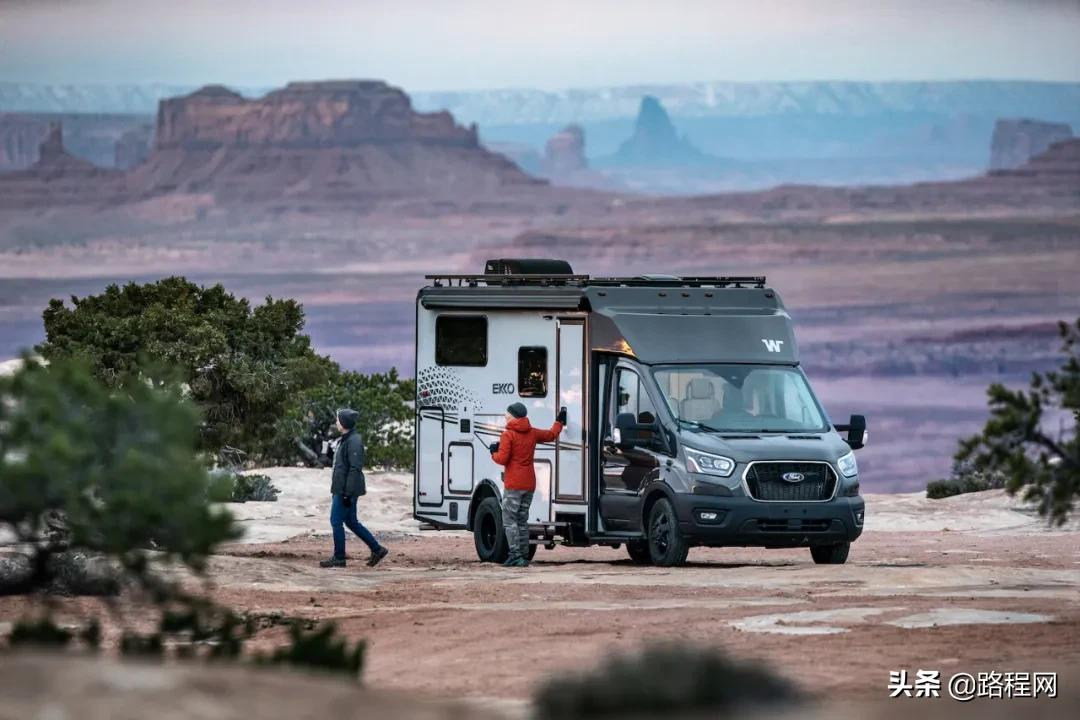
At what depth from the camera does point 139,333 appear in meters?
32.1

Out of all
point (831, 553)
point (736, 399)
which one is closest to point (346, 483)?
point (736, 399)

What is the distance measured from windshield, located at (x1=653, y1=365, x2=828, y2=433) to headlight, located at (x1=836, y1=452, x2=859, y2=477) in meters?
0.49

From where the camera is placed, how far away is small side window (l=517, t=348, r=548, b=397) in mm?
22000

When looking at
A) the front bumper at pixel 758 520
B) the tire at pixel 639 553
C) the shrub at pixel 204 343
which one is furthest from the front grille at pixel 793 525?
the shrub at pixel 204 343

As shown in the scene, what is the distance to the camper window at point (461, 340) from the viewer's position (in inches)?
887

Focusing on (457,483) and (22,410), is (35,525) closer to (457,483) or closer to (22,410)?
(22,410)

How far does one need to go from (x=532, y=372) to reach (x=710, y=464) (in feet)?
8.91

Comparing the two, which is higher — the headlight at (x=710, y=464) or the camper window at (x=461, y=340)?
the camper window at (x=461, y=340)

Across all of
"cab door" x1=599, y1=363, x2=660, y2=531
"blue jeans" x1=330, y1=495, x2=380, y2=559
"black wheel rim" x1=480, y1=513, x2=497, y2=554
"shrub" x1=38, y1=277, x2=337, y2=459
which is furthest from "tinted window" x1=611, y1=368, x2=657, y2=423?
"shrub" x1=38, y1=277, x2=337, y2=459

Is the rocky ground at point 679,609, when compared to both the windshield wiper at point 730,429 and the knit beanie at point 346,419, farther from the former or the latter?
the knit beanie at point 346,419

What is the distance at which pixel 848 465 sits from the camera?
21.1 metres

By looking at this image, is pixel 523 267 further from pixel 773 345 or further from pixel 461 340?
pixel 773 345

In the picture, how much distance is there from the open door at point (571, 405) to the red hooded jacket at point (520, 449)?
37 cm

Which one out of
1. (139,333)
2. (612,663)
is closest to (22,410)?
(612,663)
